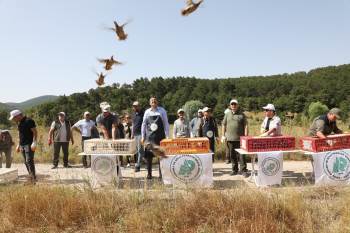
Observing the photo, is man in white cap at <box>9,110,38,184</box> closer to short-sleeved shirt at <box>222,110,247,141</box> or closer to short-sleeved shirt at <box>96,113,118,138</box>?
short-sleeved shirt at <box>96,113,118,138</box>

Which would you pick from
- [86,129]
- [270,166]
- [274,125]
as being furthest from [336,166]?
[86,129]

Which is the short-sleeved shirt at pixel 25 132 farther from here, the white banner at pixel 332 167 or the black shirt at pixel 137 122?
the white banner at pixel 332 167

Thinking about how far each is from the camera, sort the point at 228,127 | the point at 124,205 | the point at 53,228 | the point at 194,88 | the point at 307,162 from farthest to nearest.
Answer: the point at 194,88 < the point at 307,162 < the point at 228,127 < the point at 124,205 < the point at 53,228

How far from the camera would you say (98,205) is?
5766 millimetres

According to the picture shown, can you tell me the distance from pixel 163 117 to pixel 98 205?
9.84 ft

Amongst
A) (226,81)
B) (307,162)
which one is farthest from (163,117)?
(226,81)

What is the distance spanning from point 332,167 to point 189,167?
8.48 feet

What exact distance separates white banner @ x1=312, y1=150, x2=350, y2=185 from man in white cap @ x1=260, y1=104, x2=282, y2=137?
0.94 meters

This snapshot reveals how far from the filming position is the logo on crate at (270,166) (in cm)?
764

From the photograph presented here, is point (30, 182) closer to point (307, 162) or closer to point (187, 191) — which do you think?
point (187, 191)

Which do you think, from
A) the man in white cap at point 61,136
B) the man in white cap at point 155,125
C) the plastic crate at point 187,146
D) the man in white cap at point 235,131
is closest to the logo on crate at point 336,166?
the man in white cap at point 235,131

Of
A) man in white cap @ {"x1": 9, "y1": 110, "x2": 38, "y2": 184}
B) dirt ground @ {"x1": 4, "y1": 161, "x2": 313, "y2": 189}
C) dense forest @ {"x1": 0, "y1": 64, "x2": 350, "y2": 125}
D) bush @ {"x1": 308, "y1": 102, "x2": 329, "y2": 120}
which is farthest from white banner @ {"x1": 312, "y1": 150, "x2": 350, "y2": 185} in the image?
dense forest @ {"x1": 0, "y1": 64, "x2": 350, "y2": 125}

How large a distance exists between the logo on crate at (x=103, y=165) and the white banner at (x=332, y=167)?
12.4ft

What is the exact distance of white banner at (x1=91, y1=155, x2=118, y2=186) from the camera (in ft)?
25.9
